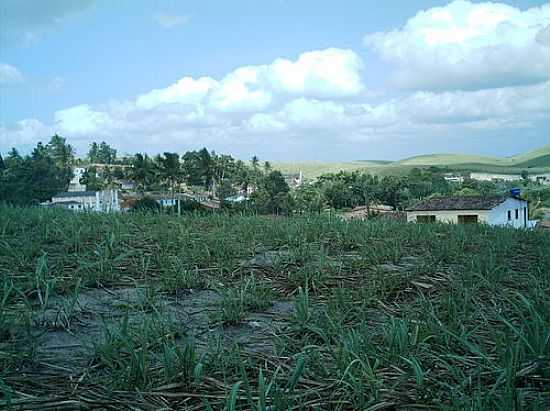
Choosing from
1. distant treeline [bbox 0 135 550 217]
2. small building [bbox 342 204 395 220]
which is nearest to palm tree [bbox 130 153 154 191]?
distant treeline [bbox 0 135 550 217]

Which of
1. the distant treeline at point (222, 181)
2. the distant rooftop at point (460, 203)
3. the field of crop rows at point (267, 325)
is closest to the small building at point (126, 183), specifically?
the distant treeline at point (222, 181)

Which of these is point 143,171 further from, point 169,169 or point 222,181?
point 222,181

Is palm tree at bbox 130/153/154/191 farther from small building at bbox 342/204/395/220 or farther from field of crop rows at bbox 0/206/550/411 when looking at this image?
field of crop rows at bbox 0/206/550/411

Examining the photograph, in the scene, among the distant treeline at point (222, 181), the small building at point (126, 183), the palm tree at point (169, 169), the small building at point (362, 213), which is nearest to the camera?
the small building at point (362, 213)

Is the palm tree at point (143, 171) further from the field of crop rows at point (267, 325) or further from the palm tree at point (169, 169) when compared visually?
the field of crop rows at point (267, 325)

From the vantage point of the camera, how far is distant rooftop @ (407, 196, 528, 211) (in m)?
24.6

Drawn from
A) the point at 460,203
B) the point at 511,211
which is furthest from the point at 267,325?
the point at 511,211

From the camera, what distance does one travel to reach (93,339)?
4.99ft

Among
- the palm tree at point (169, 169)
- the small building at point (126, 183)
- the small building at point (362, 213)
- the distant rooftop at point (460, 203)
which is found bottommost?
the distant rooftop at point (460, 203)

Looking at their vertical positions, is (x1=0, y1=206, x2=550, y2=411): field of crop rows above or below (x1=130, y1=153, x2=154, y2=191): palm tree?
below

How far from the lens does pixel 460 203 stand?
25422mm

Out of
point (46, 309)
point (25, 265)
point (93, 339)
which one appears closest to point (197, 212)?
point (25, 265)

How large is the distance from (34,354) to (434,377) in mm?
1080

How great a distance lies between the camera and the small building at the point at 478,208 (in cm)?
2427
